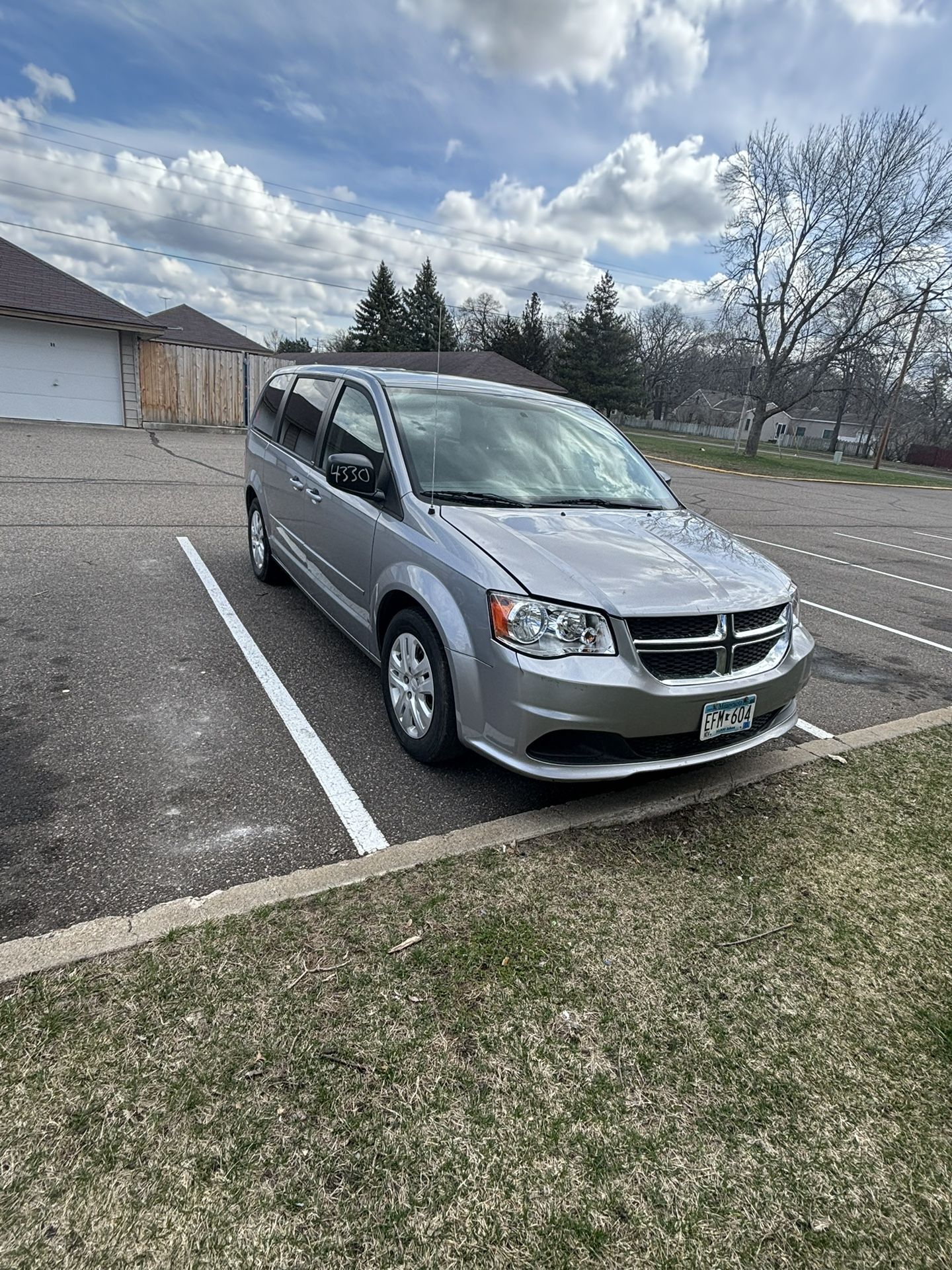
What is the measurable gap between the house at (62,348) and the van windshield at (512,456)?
18.8m

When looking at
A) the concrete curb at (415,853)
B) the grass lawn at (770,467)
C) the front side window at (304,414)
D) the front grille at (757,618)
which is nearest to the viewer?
the concrete curb at (415,853)

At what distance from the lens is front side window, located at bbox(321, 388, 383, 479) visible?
3861 millimetres

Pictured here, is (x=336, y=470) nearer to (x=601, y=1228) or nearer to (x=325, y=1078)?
(x=325, y=1078)

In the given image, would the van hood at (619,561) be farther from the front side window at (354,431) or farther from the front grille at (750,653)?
the front side window at (354,431)

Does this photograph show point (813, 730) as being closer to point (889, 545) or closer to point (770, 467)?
point (889, 545)

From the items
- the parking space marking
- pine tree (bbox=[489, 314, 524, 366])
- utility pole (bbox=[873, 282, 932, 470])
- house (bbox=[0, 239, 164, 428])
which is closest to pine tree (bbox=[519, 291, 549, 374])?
pine tree (bbox=[489, 314, 524, 366])

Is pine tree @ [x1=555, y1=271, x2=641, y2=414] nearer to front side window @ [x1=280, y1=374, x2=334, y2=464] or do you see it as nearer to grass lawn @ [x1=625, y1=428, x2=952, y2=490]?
grass lawn @ [x1=625, y1=428, x2=952, y2=490]

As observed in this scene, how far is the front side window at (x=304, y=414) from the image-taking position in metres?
4.71

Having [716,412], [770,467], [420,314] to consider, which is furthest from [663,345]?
[770,467]

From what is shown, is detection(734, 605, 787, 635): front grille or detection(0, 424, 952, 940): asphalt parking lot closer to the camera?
detection(0, 424, 952, 940): asphalt parking lot

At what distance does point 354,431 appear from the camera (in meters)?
4.17

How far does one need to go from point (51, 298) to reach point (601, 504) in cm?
2075

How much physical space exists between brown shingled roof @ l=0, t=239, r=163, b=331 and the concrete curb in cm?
2050

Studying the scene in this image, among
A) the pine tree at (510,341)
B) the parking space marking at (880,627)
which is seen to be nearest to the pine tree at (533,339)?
the pine tree at (510,341)
